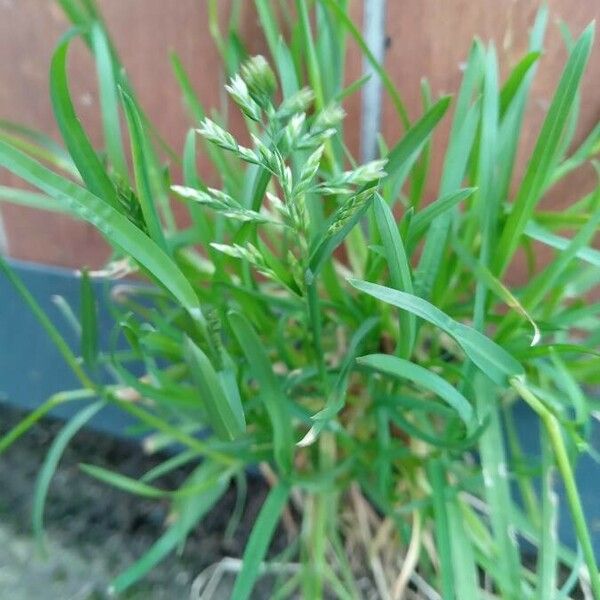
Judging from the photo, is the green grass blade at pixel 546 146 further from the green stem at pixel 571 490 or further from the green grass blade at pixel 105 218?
the green grass blade at pixel 105 218

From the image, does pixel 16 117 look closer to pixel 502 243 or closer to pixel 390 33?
pixel 390 33

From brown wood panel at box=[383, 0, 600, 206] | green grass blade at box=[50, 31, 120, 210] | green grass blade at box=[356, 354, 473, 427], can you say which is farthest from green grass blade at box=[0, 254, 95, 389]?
brown wood panel at box=[383, 0, 600, 206]

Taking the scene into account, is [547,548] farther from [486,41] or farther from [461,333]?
[486,41]

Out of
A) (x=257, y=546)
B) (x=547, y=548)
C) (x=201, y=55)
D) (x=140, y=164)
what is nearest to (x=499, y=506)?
(x=547, y=548)

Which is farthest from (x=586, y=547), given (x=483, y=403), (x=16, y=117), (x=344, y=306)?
(x=16, y=117)

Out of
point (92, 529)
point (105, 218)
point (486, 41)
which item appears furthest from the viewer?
point (92, 529)

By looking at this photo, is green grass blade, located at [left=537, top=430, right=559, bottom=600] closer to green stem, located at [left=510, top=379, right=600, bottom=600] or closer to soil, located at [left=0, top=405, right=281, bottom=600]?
green stem, located at [left=510, top=379, right=600, bottom=600]

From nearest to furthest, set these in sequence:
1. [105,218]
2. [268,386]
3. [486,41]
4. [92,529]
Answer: [105,218] → [268,386] → [486,41] → [92,529]
